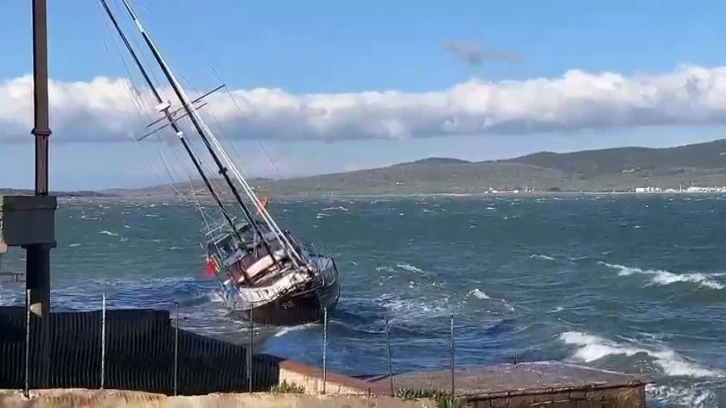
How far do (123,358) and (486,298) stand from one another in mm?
35824

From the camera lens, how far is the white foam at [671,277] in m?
61.0

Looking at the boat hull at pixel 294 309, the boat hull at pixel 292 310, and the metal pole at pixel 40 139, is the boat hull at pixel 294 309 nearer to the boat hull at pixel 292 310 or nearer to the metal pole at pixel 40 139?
the boat hull at pixel 292 310

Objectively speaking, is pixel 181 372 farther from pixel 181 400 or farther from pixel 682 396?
pixel 682 396

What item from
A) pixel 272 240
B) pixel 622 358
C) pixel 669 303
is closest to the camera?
pixel 622 358

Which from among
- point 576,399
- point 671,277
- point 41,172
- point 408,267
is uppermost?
point 41,172

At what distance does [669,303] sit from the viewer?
175 ft

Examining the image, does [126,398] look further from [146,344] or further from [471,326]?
[471,326]

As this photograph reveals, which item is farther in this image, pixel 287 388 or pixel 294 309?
pixel 294 309

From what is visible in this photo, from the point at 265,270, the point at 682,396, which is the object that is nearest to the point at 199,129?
the point at 265,270

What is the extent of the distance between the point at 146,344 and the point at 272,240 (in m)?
26.6

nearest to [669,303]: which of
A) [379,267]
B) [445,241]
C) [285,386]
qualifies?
[379,267]

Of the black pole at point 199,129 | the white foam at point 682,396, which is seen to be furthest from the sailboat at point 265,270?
the white foam at point 682,396

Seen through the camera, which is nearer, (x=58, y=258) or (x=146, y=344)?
(x=146, y=344)

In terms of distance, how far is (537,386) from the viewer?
79.3ft
